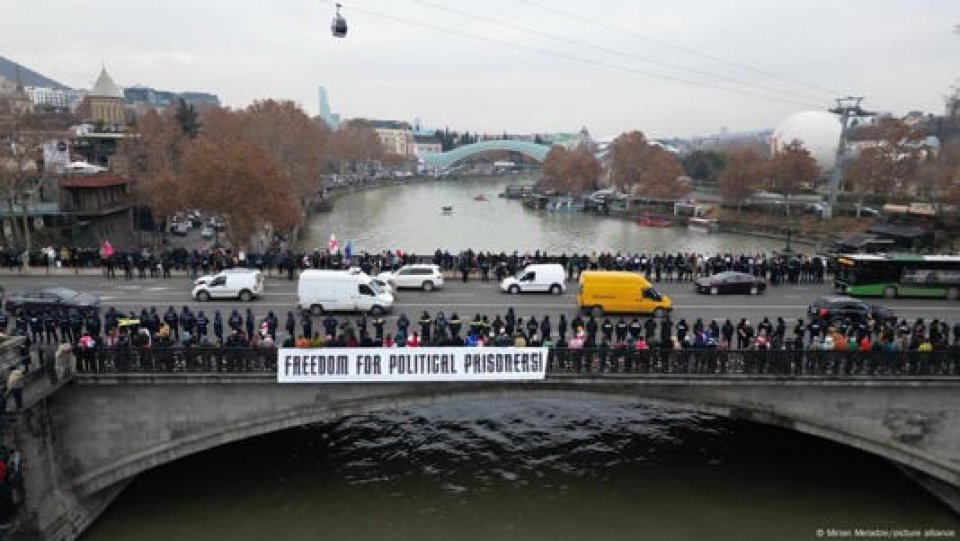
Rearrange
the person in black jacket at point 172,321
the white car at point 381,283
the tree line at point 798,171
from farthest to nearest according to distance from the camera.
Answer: the tree line at point 798,171, the white car at point 381,283, the person in black jacket at point 172,321

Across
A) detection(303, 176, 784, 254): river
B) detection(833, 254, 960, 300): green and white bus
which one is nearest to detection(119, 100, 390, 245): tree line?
detection(303, 176, 784, 254): river

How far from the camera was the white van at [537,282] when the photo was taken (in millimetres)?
30531

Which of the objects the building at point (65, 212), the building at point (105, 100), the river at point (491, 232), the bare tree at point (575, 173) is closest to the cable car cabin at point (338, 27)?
the building at point (65, 212)

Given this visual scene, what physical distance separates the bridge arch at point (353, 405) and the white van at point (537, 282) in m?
11.5

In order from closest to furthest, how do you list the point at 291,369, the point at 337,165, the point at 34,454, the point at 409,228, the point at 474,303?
the point at 34,454, the point at 291,369, the point at 474,303, the point at 409,228, the point at 337,165

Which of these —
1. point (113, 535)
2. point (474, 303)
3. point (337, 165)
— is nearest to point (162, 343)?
point (113, 535)

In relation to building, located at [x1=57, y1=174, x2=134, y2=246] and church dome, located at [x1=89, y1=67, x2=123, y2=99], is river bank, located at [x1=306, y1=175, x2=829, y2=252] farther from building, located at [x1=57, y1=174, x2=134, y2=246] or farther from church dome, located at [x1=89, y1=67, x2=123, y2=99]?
church dome, located at [x1=89, y1=67, x2=123, y2=99]

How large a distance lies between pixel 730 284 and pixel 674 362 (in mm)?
14319

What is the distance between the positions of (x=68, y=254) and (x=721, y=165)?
331 feet

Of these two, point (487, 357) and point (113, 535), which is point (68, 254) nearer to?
point (113, 535)

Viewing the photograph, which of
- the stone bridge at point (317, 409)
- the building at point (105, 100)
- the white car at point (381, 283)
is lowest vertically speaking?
the stone bridge at point (317, 409)

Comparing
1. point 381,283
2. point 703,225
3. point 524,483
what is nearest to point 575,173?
point 703,225

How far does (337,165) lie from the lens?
453ft

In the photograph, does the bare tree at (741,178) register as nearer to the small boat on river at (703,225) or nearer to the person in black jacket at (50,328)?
the small boat on river at (703,225)
